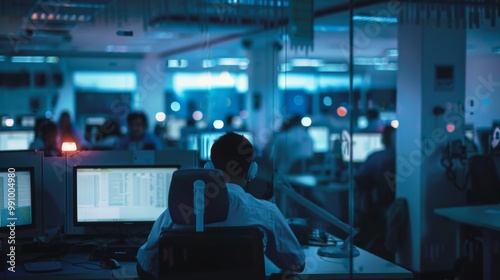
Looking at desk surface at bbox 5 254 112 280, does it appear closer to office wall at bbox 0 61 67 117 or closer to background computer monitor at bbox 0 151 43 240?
background computer monitor at bbox 0 151 43 240

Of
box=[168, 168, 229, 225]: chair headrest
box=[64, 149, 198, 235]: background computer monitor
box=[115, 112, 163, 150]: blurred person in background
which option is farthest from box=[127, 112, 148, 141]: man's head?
box=[168, 168, 229, 225]: chair headrest

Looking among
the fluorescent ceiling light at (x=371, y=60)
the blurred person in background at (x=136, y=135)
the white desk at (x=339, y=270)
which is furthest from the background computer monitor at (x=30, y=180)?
the fluorescent ceiling light at (x=371, y=60)

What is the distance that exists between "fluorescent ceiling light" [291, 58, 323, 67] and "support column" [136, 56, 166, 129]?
3.36 meters

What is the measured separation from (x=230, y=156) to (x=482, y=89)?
3.86 meters

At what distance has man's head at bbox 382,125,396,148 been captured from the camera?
286 inches

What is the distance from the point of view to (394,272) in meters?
3.13

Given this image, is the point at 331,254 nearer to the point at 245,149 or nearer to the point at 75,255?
the point at 245,149

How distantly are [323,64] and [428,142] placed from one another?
1062 centimetres

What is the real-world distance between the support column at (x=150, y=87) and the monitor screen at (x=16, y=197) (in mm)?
11938

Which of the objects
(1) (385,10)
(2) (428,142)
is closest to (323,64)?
(1) (385,10)

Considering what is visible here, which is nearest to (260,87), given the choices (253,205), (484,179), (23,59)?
(23,59)

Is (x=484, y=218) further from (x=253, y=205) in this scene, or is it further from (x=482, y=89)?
(x=253, y=205)

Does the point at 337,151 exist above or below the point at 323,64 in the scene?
below

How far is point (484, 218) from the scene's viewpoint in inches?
182
